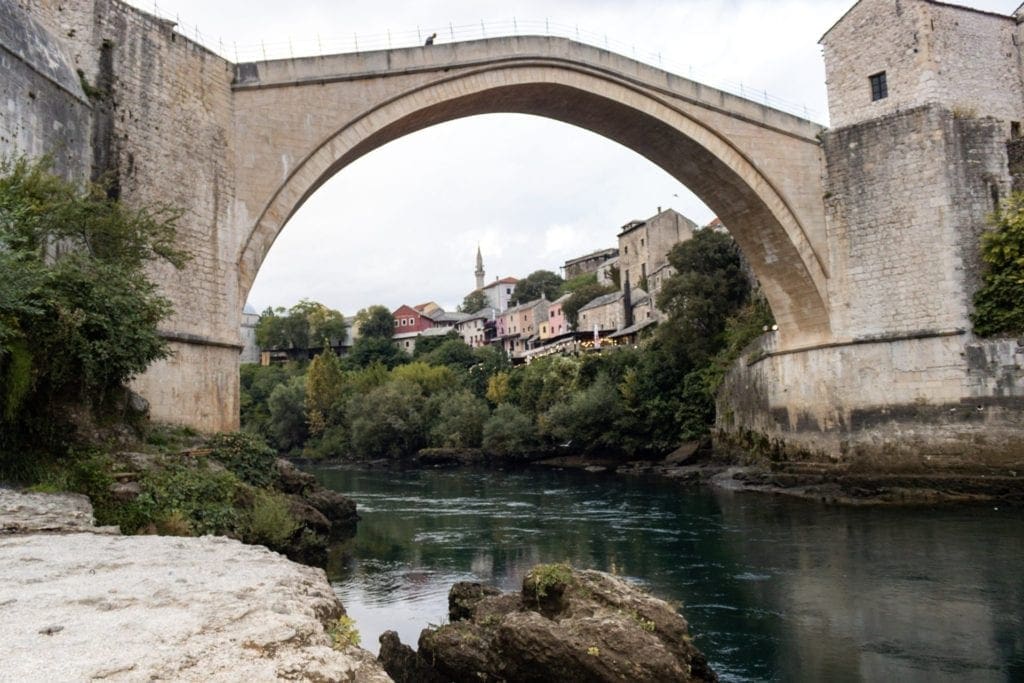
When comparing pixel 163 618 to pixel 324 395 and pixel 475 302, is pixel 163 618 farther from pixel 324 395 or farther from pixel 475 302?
pixel 475 302

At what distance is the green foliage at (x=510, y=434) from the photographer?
90.7 feet

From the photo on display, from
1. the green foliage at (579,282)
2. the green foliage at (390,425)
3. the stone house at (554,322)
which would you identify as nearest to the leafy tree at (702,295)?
the green foliage at (390,425)

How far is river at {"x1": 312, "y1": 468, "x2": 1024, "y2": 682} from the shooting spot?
6371 millimetres

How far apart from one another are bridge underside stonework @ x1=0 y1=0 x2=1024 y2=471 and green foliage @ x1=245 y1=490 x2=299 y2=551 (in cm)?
279

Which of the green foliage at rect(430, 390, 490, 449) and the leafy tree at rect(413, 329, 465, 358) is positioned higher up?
the leafy tree at rect(413, 329, 465, 358)

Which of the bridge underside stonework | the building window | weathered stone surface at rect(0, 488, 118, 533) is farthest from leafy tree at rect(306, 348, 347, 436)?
weathered stone surface at rect(0, 488, 118, 533)

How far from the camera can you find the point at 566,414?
1024 inches

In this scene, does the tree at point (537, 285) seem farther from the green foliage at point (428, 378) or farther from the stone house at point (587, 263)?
the green foliage at point (428, 378)

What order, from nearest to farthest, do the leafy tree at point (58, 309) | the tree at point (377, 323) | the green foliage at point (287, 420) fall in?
the leafy tree at point (58, 309)
the green foliage at point (287, 420)
the tree at point (377, 323)

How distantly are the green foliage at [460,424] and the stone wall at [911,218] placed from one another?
17.6 m

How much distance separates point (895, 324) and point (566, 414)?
1276 centimetres

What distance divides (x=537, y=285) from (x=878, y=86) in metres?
50.0

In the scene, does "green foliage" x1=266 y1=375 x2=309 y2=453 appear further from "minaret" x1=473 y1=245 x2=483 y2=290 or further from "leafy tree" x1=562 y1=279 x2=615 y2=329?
"minaret" x1=473 y1=245 x2=483 y2=290

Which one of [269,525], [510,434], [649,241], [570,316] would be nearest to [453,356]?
[570,316]
